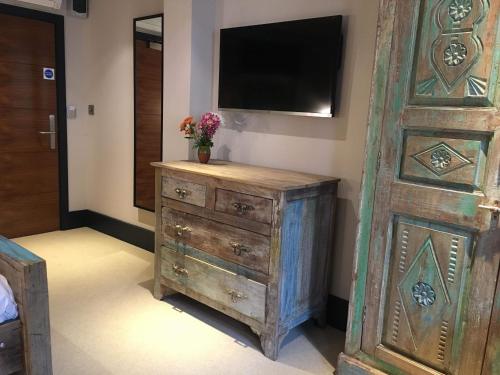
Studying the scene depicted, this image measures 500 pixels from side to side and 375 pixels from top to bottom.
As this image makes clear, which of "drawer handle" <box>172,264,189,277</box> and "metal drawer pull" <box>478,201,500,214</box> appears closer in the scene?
"metal drawer pull" <box>478,201,500,214</box>

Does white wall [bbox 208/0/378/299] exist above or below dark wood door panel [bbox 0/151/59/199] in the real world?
above

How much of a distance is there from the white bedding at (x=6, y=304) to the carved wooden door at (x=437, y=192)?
4.91 feet

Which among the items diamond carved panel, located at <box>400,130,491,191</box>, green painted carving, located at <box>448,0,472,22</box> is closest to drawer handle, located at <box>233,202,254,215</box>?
diamond carved panel, located at <box>400,130,491,191</box>

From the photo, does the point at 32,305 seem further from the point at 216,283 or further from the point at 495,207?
the point at 495,207

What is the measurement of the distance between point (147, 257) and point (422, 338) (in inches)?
97.3

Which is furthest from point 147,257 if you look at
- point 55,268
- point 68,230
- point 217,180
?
point 217,180

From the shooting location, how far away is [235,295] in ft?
7.71

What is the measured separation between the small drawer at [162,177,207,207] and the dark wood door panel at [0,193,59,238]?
1984 millimetres

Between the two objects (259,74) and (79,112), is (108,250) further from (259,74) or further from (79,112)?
(259,74)

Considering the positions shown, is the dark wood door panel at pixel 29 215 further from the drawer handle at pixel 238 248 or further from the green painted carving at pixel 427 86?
the green painted carving at pixel 427 86

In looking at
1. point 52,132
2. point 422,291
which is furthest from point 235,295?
point 52,132

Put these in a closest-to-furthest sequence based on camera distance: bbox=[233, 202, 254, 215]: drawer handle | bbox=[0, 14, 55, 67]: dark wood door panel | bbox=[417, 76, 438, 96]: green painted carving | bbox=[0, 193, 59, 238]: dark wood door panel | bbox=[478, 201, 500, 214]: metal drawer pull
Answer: bbox=[478, 201, 500, 214]: metal drawer pull, bbox=[417, 76, 438, 96]: green painted carving, bbox=[233, 202, 254, 215]: drawer handle, bbox=[0, 14, 55, 67]: dark wood door panel, bbox=[0, 193, 59, 238]: dark wood door panel

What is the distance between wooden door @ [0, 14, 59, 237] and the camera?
12.1 ft

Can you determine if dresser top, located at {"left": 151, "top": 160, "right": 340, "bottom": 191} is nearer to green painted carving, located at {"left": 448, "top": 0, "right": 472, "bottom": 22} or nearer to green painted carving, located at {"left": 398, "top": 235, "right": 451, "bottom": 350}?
green painted carving, located at {"left": 398, "top": 235, "right": 451, "bottom": 350}
